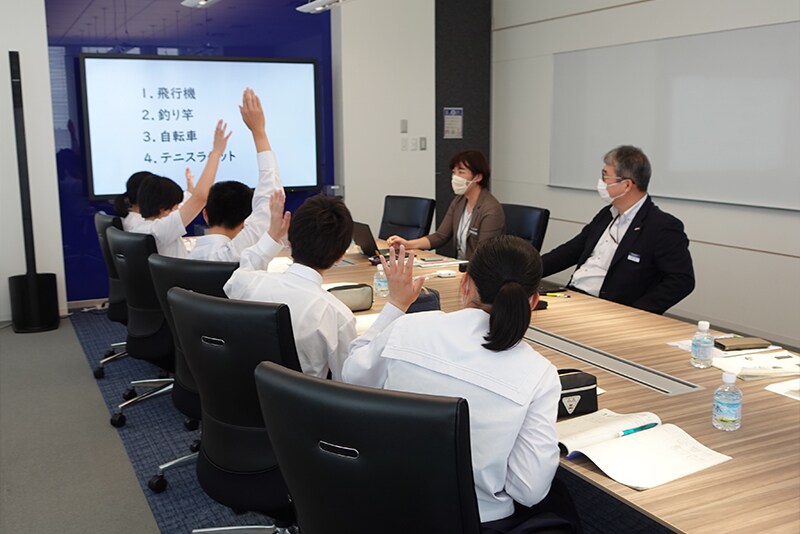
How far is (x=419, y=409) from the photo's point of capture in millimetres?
1342

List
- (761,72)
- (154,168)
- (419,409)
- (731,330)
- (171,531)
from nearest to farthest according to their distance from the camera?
(419,409), (171,531), (761,72), (731,330), (154,168)

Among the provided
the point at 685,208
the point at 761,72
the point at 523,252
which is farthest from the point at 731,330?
the point at 523,252

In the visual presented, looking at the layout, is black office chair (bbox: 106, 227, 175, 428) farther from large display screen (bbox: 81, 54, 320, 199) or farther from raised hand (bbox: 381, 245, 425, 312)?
large display screen (bbox: 81, 54, 320, 199)

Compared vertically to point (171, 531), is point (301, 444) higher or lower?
higher

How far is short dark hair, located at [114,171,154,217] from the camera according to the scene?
4738mm

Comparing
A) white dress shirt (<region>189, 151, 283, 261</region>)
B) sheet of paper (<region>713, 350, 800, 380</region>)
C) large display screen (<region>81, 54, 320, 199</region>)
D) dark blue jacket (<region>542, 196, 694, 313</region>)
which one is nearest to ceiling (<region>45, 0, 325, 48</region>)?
large display screen (<region>81, 54, 320, 199</region>)

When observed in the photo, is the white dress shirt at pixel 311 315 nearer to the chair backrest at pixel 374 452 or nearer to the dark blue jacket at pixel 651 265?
the chair backrest at pixel 374 452

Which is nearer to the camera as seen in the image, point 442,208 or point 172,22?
point 172,22

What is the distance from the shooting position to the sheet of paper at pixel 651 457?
178cm

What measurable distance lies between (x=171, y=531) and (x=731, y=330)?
172 inches

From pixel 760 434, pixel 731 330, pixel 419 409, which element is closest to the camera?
pixel 419 409

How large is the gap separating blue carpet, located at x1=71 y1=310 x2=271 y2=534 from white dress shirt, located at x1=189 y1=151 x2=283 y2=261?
3.07 feet

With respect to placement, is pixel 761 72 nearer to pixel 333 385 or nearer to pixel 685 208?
pixel 685 208

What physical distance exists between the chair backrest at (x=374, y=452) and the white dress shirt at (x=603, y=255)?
104 inches
